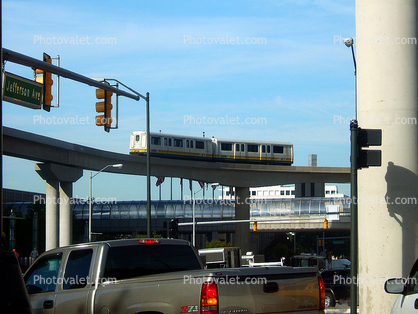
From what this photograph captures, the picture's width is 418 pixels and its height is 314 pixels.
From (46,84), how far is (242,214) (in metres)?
46.5

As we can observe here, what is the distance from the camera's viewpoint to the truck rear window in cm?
752

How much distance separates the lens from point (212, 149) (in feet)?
195

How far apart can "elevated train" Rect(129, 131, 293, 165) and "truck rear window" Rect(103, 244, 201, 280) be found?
4645cm

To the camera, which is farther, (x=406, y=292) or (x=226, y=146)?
(x=226, y=146)

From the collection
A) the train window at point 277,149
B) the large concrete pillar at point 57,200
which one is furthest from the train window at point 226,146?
the large concrete pillar at point 57,200

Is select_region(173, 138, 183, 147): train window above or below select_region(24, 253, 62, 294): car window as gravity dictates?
above

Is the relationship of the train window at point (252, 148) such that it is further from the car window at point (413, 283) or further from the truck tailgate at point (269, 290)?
the car window at point (413, 283)

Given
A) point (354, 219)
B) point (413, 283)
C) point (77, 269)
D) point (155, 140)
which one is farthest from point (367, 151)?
point (155, 140)

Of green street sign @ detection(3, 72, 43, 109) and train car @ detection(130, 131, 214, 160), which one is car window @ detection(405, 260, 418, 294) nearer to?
green street sign @ detection(3, 72, 43, 109)

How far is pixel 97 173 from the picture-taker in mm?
41500

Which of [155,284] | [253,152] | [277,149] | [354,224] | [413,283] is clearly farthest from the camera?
[277,149]

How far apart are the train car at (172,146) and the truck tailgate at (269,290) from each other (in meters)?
48.0

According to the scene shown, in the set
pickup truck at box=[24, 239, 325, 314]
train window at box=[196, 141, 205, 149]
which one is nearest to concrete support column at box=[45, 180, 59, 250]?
train window at box=[196, 141, 205, 149]
